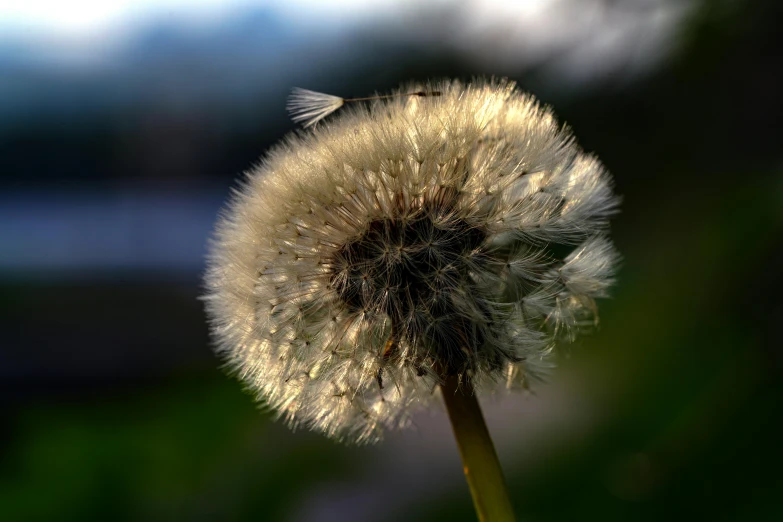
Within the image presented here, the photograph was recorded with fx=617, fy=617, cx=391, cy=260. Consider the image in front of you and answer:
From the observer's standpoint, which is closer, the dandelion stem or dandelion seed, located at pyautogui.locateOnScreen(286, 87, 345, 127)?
the dandelion stem

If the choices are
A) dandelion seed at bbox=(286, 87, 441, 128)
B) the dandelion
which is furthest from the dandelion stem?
dandelion seed at bbox=(286, 87, 441, 128)

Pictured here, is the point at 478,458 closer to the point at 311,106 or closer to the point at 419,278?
the point at 419,278

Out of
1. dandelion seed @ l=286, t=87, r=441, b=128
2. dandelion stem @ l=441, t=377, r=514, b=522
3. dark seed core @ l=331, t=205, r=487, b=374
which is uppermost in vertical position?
dandelion seed @ l=286, t=87, r=441, b=128

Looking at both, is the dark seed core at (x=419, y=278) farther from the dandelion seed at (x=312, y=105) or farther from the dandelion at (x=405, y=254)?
the dandelion seed at (x=312, y=105)

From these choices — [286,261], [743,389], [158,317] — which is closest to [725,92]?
[743,389]

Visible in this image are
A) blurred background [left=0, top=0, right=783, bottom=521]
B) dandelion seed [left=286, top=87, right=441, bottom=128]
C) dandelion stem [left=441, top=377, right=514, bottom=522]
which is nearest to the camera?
dandelion stem [left=441, top=377, right=514, bottom=522]

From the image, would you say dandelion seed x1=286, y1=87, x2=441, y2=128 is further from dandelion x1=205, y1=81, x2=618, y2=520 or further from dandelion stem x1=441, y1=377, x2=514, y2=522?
dandelion stem x1=441, y1=377, x2=514, y2=522

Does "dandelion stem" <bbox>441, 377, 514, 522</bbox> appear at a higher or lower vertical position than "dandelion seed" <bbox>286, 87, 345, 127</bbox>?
lower

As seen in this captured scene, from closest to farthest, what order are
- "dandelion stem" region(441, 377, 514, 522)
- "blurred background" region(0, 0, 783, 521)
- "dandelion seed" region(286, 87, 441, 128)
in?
"dandelion stem" region(441, 377, 514, 522) → "dandelion seed" region(286, 87, 441, 128) → "blurred background" region(0, 0, 783, 521)
